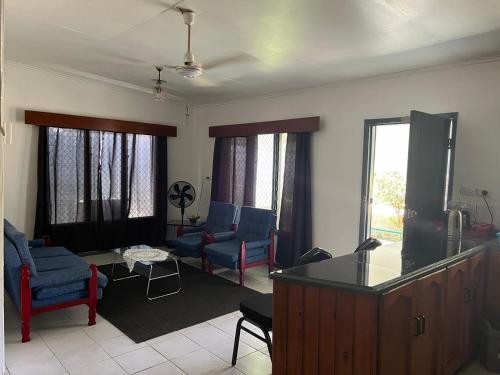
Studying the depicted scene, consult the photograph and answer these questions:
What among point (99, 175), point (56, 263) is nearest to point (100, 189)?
point (99, 175)

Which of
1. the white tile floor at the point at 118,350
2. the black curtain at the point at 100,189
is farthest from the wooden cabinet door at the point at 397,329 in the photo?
the black curtain at the point at 100,189

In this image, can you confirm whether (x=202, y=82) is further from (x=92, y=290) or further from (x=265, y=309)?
(x=265, y=309)

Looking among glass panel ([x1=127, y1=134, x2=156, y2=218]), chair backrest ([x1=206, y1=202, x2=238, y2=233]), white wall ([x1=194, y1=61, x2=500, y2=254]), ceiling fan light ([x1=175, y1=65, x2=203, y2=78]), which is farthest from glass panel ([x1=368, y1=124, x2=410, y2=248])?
glass panel ([x1=127, y1=134, x2=156, y2=218])

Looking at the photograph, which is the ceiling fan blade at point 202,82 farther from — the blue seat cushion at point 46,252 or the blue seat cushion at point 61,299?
the blue seat cushion at point 61,299

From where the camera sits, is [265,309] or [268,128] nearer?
[265,309]

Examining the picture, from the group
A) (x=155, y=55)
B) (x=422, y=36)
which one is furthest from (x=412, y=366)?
(x=155, y=55)

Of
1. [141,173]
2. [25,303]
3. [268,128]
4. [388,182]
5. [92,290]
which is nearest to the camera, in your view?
[25,303]

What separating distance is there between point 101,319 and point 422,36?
3626mm

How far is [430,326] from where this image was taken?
6.61ft

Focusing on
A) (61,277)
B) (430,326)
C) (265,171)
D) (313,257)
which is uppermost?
(265,171)

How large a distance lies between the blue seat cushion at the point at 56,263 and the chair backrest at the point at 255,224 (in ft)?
6.65

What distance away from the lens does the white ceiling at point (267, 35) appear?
2609 mm

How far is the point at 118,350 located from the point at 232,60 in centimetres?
289

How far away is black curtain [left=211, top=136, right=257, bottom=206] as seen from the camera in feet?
18.4
